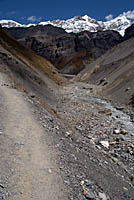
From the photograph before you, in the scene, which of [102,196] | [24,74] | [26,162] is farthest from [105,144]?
[24,74]

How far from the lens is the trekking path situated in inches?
216

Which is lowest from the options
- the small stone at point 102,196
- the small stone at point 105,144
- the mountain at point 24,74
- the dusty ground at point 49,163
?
the small stone at point 105,144

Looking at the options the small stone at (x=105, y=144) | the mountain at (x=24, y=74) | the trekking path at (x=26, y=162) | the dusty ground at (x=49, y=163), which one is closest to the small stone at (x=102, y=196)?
the dusty ground at (x=49, y=163)

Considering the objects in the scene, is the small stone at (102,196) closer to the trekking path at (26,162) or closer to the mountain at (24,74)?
the trekking path at (26,162)

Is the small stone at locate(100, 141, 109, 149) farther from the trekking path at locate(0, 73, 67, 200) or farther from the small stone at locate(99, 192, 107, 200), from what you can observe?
the small stone at locate(99, 192, 107, 200)

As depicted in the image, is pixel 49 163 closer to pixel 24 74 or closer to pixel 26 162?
pixel 26 162

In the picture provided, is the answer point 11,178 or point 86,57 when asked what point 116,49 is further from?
point 11,178

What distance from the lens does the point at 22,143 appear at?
7.63 metres

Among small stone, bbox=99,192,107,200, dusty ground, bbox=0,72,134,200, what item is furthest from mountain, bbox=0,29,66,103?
small stone, bbox=99,192,107,200

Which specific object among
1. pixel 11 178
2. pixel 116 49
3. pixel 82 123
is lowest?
pixel 82 123

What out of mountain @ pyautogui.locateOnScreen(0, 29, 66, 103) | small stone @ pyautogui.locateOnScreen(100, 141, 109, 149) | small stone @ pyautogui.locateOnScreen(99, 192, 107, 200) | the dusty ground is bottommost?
small stone @ pyautogui.locateOnScreen(100, 141, 109, 149)

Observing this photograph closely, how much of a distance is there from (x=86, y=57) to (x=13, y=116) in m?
147

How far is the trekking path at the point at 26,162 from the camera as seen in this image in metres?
5.50

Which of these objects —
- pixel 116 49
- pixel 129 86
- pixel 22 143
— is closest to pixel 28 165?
pixel 22 143
